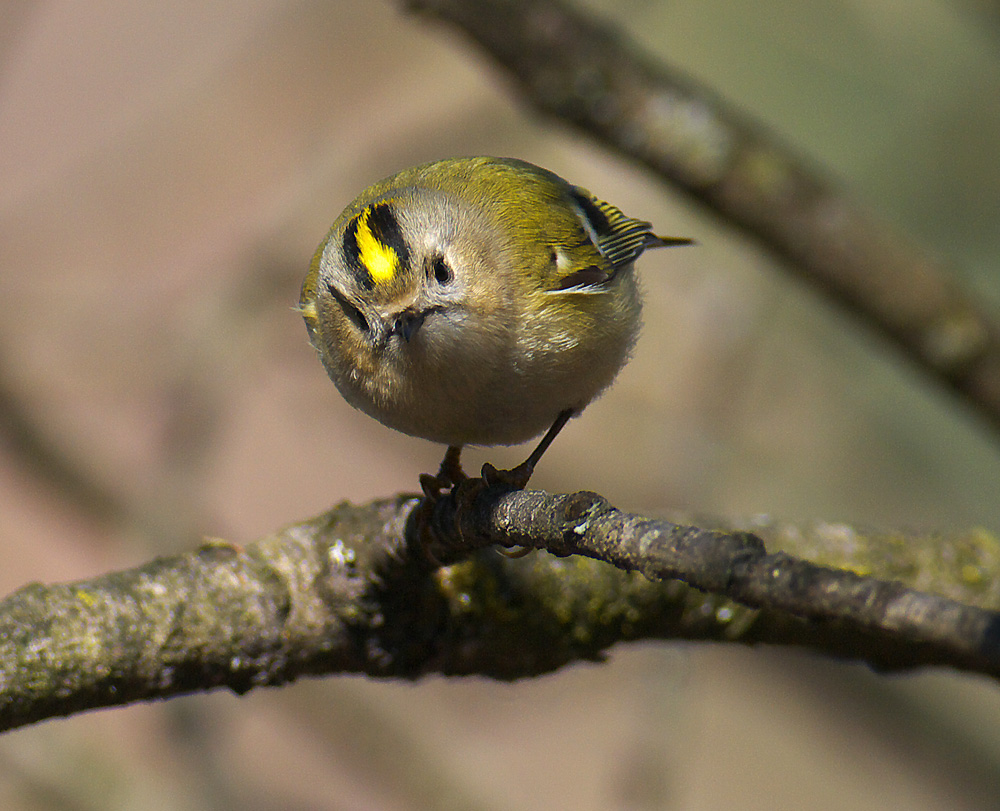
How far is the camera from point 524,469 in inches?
83.2

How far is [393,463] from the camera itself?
479cm

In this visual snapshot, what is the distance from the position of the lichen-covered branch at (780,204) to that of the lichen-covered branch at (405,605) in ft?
2.68

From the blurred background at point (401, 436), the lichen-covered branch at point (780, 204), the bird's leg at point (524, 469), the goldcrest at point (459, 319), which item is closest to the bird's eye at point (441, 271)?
the goldcrest at point (459, 319)

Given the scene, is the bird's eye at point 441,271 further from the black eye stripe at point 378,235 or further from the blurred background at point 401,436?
the blurred background at point 401,436

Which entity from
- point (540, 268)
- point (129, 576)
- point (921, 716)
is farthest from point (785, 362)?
point (129, 576)

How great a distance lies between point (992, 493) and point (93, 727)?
455 centimetres

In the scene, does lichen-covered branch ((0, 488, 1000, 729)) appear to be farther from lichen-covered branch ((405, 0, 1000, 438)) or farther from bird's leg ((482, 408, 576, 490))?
lichen-covered branch ((405, 0, 1000, 438))

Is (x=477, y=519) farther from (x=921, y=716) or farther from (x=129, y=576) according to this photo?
(x=921, y=716)

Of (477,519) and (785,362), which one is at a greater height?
(785,362)

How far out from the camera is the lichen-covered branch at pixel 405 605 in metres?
1.44

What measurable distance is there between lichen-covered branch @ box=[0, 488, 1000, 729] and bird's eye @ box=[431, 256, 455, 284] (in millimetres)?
468

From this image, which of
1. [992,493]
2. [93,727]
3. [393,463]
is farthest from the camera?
[992,493]

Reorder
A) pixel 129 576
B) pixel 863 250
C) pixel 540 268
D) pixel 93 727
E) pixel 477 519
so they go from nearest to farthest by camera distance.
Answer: pixel 477 519 → pixel 129 576 → pixel 540 268 → pixel 863 250 → pixel 93 727

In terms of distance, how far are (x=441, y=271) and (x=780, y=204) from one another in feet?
4.69
